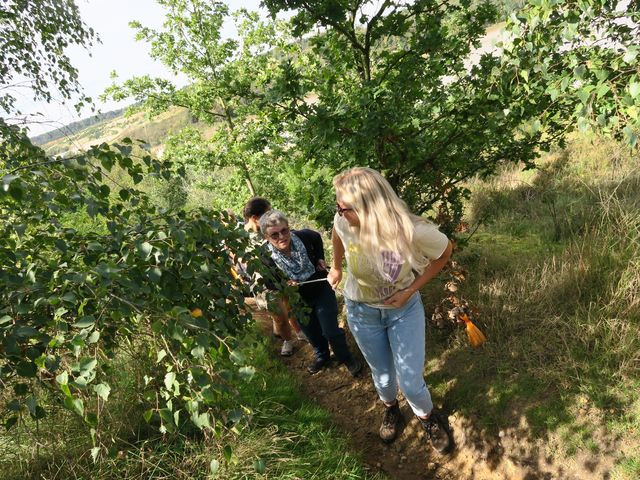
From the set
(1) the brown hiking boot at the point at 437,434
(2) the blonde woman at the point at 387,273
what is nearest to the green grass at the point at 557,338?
(1) the brown hiking boot at the point at 437,434

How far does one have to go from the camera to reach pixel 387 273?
7.63ft

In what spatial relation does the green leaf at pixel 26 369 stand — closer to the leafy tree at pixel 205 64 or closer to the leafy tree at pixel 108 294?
the leafy tree at pixel 108 294

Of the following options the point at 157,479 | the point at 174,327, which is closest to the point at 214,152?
the point at 157,479

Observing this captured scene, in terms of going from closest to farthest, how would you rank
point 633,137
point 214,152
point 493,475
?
1. point 633,137
2. point 493,475
3. point 214,152

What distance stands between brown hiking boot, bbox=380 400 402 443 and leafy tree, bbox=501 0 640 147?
2373 millimetres

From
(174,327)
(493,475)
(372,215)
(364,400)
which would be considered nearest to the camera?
(174,327)

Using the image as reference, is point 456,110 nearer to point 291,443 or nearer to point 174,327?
point 174,327

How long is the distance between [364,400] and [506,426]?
1.20 metres

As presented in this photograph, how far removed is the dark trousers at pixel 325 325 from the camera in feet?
11.2

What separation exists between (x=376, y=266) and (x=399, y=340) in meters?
0.57

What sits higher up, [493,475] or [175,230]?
[175,230]

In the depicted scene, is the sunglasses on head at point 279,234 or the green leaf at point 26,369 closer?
the green leaf at point 26,369

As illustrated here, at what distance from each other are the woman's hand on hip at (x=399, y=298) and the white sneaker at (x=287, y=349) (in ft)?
7.32

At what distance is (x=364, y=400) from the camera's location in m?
3.51
